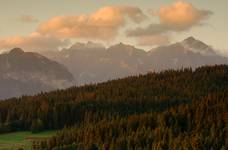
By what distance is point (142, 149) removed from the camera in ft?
655

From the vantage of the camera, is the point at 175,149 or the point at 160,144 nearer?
the point at 175,149

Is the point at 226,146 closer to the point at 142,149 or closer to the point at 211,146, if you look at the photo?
the point at 211,146

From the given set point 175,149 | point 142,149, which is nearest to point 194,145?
point 175,149

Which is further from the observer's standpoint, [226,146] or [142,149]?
[142,149]

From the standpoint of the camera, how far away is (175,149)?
18562 centimetres

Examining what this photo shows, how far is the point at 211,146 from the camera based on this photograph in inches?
7510

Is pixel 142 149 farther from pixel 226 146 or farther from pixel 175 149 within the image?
pixel 226 146

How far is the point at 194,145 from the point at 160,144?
1451 centimetres

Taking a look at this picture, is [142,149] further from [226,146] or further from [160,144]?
[226,146]

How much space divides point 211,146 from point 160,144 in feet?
58.1

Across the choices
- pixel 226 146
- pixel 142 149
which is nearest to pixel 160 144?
pixel 142 149

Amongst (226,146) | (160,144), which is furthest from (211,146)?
(160,144)

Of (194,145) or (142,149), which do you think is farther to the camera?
(142,149)

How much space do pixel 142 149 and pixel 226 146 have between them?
2963 cm
